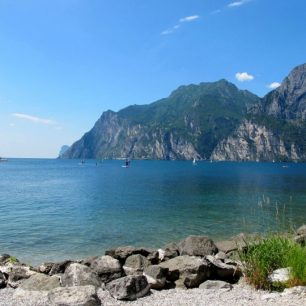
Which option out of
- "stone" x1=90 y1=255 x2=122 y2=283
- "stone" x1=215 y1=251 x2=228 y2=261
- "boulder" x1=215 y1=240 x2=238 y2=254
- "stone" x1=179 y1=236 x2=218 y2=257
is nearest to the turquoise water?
"stone" x1=215 y1=251 x2=228 y2=261

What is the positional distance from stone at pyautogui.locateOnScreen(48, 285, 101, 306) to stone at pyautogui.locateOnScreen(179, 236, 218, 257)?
8.46 meters

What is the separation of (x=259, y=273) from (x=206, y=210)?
3242 cm

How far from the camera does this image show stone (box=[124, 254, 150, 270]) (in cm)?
1691

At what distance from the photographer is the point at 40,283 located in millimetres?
13438

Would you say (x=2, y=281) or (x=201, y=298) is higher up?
(x=201, y=298)

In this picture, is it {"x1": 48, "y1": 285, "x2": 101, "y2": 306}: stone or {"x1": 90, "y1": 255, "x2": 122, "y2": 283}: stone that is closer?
{"x1": 48, "y1": 285, "x2": 101, "y2": 306}: stone

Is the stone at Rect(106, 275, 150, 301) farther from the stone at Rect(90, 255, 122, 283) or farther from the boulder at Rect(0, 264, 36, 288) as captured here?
the boulder at Rect(0, 264, 36, 288)

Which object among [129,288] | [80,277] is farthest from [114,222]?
[129,288]

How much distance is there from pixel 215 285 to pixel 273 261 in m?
1.98

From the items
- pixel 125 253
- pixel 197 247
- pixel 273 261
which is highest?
pixel 273 261

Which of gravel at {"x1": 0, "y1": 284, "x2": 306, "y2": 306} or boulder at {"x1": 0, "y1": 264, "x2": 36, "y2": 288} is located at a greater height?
gravel at {"x1": 0, "y1": 284, "x2": 306, "y2": 306}

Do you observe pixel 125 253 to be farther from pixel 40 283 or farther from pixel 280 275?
pixel 280 275

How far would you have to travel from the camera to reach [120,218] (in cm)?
3916

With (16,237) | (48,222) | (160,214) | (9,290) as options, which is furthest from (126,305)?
(160,214)
